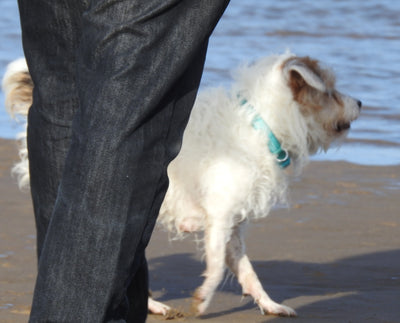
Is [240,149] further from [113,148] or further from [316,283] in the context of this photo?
[113,148]

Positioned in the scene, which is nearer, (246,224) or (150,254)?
(246,224)

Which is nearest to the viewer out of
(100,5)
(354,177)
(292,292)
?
(100,5)

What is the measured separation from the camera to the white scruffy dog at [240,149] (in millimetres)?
3865

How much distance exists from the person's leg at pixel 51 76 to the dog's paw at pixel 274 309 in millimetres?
1699

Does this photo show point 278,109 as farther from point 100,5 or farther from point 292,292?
point 100,5

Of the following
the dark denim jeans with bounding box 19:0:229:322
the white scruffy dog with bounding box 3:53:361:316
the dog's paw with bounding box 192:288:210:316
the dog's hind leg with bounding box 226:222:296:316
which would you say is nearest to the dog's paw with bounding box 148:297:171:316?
the white scruffy dog with bounding box 3:53:361:316

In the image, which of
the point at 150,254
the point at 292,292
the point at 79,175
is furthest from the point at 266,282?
the point at 79,175

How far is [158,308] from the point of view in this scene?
3688 mm

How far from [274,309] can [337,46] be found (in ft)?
25.9

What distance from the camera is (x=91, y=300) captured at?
1.74 metres

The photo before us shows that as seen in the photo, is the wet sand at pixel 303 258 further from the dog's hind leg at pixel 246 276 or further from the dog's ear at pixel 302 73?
the dog's ear at pixel 302 73

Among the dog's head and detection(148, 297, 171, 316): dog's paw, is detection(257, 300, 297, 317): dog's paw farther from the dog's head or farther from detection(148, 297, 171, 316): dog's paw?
the dog's head

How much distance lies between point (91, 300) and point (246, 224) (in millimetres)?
2387

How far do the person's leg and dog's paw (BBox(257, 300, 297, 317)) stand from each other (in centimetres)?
170
